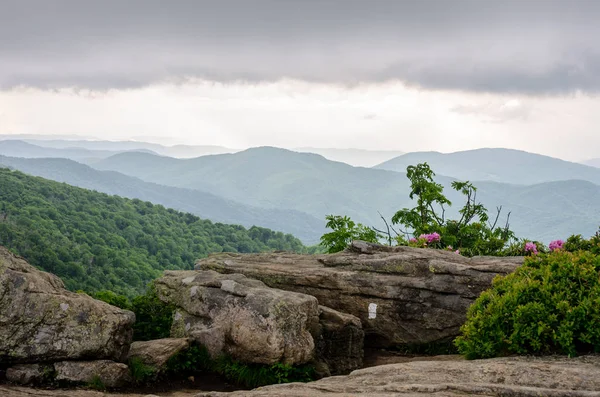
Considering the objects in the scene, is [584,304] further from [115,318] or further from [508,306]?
[115,318]

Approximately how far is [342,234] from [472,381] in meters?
12.6

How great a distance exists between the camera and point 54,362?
419 inches

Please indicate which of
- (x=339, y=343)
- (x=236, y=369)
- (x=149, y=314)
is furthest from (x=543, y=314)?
(x=149, y=314)

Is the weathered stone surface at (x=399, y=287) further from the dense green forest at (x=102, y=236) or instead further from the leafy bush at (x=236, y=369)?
the dense green forest at (x=102, y=236)

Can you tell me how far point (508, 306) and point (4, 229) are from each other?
283ft

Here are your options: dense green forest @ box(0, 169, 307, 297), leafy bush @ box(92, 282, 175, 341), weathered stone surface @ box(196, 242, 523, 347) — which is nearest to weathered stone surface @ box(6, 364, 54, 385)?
leafy bush @ box(92, 282, 175, 341)

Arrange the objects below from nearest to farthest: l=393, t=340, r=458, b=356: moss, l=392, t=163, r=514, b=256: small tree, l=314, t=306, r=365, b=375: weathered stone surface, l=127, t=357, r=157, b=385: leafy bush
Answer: l=127, t=357, r=157, b=385: leafy bush
l=314, t=306, r=365, b=375: weathered stone surface
l=393, t=340, r=458, b=356: moss
l=392, t=163, r=514, b=256: small tree

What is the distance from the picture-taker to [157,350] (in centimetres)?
1180

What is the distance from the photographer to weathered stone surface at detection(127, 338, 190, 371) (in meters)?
11.5

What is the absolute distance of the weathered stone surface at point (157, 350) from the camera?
11539 millimetres

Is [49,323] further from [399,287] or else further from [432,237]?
[432,237]

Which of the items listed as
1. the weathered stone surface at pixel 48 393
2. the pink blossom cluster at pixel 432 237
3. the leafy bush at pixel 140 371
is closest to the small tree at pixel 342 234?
the pink blossom cluster at pixel 432 237

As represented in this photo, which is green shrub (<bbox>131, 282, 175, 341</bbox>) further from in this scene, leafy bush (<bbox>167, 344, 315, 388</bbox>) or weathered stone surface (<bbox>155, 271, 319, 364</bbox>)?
leafy bush (<bbox>167, 344, 315, 388</bbox>)

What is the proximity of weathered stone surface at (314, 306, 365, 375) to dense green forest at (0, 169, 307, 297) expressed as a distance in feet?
169
